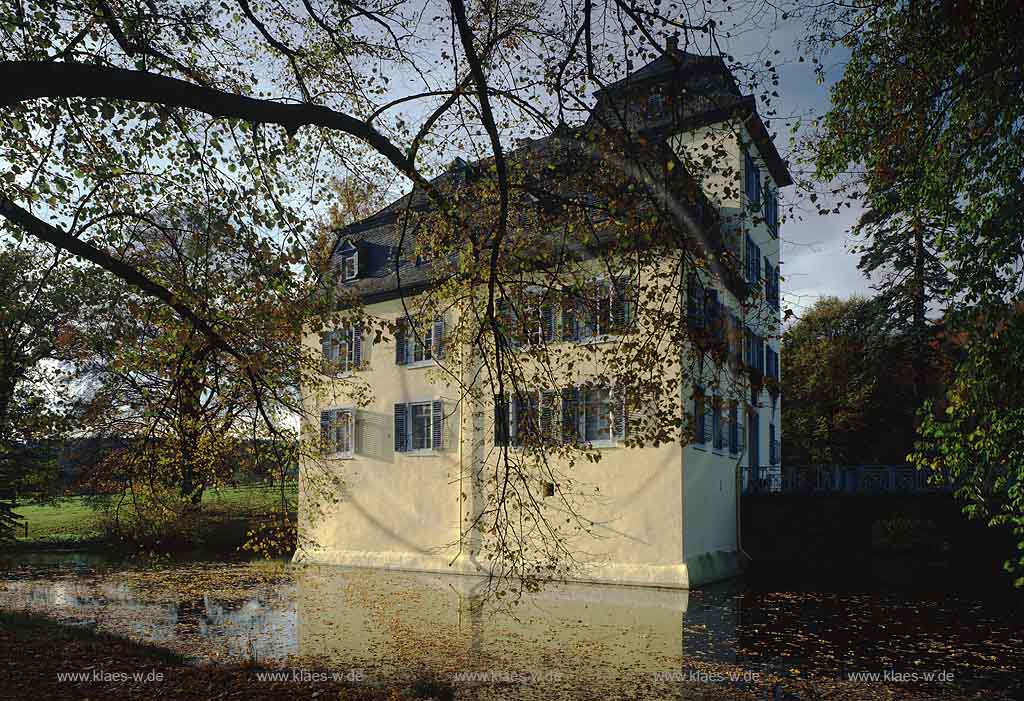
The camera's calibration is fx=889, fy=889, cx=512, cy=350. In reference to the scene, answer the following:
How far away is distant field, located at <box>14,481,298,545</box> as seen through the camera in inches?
1179

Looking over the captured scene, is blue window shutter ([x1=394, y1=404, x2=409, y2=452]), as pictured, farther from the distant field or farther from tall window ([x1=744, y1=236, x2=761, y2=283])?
tall window ([x1=744, y1=236, x2=761, y2=283])

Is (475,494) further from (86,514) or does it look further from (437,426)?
(86,514)

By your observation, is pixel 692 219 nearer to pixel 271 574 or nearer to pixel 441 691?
pixel 441 691

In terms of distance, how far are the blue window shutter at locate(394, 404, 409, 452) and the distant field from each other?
19.3 ft

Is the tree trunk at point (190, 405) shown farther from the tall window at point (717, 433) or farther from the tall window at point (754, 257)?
the tall window at point (754, 257)

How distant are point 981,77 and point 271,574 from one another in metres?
18.3

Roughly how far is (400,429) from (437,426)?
1.29m

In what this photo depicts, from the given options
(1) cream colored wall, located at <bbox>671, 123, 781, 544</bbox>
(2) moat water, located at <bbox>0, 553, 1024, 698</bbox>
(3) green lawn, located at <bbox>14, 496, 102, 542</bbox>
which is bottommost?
(3) green lawn, located at <bbox>14, 496, 102, 542</bbox>

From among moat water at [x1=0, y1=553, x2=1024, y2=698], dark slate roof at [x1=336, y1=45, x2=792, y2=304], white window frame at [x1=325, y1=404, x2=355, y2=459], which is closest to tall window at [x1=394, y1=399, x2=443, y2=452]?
white window frame at [x1=325, y1=404, x2=355, y2=459]

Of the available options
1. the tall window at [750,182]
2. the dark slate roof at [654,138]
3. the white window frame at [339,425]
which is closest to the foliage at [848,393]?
the tall window at [750,182]

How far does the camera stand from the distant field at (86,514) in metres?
30.0

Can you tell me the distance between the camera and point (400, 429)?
76.2 feet

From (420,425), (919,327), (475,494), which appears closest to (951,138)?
(475,494)

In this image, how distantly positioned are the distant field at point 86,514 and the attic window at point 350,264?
6759mm
